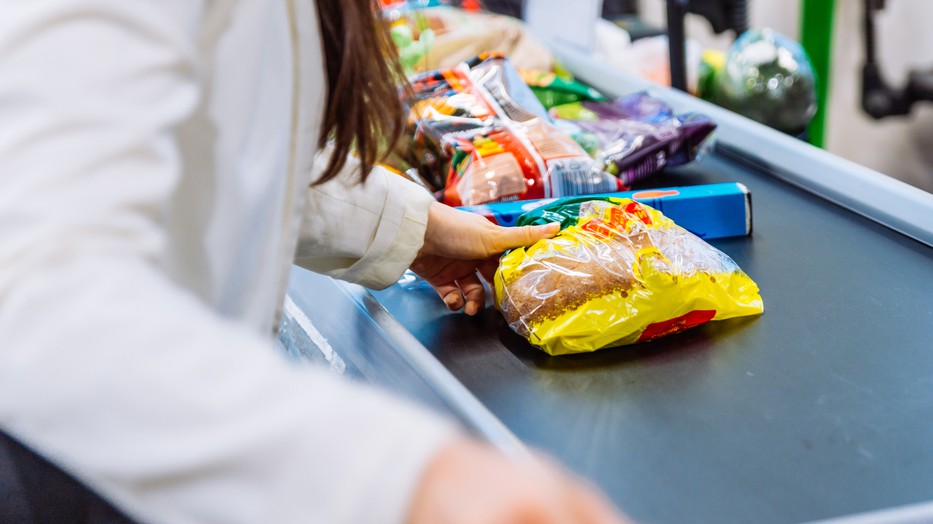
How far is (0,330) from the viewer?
412 mm

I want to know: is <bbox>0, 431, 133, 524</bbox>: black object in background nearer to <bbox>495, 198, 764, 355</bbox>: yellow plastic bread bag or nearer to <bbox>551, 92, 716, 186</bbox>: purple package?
<bbox>495, 198, 764, 355</bbox>: yellow plastic bread bag

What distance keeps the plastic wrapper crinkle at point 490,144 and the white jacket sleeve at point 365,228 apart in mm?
198

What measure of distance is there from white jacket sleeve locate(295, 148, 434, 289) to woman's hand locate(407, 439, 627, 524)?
2.03 ft

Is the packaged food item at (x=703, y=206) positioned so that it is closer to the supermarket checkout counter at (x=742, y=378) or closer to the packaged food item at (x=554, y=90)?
the supermarket checkout counter at (x=742, y=378)

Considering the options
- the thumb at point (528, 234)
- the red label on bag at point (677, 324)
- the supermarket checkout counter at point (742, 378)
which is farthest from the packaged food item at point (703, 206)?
the red label on bag at point (677, 324)

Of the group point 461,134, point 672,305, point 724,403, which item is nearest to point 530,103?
point 461,134

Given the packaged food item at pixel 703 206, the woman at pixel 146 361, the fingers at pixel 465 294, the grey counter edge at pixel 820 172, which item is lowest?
the grey counter edge at pixel 820 172

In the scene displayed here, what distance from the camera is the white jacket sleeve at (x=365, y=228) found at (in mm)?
986

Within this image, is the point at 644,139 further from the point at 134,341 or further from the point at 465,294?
the point at 134,341

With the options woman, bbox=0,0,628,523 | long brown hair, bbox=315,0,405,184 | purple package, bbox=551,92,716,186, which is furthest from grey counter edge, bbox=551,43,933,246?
woman, bbox=0,0,628,523

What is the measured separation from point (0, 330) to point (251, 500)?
0.44ft

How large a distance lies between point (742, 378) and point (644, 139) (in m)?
0.57

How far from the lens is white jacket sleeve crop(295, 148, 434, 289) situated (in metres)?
0.99

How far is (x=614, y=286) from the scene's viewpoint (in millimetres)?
918
